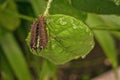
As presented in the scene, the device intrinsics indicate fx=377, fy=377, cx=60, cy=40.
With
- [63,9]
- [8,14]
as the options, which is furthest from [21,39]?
[63,9]

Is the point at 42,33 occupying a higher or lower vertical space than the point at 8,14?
higher

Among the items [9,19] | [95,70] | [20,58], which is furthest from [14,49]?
[95,70]

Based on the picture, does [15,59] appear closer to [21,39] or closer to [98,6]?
[21,39]

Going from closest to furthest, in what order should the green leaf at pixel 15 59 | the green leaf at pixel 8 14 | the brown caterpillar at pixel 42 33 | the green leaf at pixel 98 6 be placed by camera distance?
the brown caterpillar at pixel 42 33
the green leaf at pixel 98 6
the green leaf at pixel 8 14
the green leaf at pixel 15 59

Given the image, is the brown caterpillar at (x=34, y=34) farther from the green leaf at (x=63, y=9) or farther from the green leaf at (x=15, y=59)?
the green leaf at (x=15, y=59)

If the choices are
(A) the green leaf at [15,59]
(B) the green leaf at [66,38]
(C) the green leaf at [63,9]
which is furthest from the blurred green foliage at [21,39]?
(B) the green leaf at [66,38]
